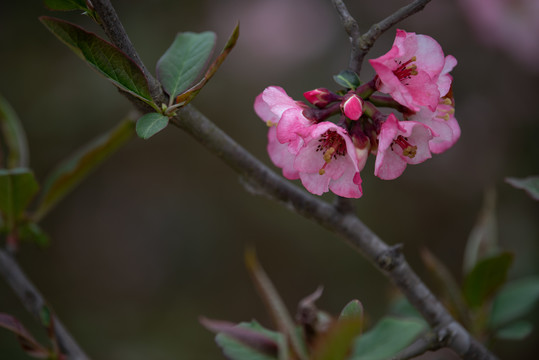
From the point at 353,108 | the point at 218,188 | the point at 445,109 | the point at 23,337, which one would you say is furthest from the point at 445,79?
the point at 218,188

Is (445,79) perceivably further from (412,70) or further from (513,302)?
(513,302)

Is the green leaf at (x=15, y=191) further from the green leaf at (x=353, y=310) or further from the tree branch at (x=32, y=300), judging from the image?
the green leaf at (x=353, y=310)

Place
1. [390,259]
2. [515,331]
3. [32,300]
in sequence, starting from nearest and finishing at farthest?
1. [390,259]
2. [32,300]
3. [515,331]

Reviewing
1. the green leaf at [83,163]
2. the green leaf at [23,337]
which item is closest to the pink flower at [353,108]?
the green leaf at [83,163]

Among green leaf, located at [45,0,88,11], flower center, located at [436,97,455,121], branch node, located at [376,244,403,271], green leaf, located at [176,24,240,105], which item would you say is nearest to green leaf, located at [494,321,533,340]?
branch node, located at [376,244,403,271]

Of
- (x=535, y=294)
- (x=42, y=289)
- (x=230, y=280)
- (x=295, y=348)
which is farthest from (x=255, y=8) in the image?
(x=295, y=348)

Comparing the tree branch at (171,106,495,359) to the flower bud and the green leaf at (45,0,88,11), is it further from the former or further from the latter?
the green leaf at (45,0,88,11)
